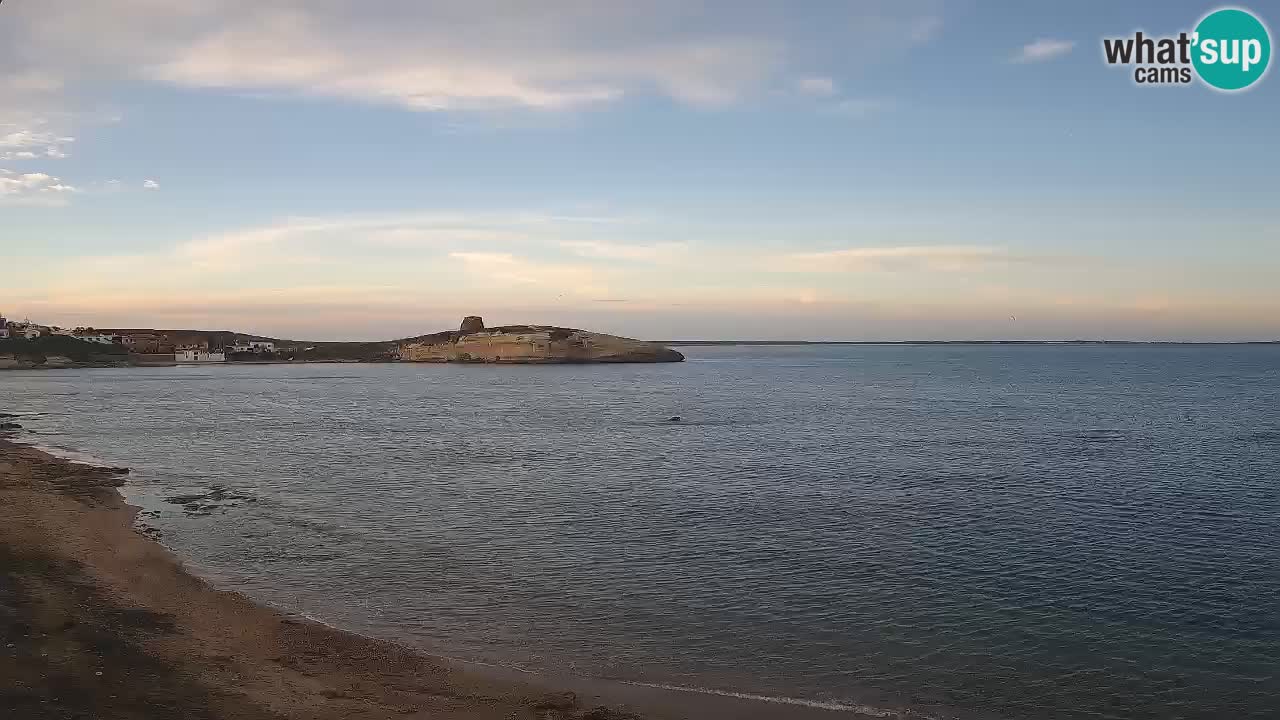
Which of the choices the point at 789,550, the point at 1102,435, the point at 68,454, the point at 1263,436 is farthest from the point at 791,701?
the point at 1263,436

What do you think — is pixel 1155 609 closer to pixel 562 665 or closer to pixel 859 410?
pixel 562 665

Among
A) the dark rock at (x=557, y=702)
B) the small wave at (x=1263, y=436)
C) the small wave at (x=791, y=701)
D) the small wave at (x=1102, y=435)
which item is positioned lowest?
the small wave at (x=791, y=701)

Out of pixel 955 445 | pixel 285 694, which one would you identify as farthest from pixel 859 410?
pixel 285 694

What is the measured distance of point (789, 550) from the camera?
22.4 m

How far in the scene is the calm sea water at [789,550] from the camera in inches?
575

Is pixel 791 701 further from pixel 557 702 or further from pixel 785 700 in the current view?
pixel 557 702

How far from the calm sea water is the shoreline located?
87cm

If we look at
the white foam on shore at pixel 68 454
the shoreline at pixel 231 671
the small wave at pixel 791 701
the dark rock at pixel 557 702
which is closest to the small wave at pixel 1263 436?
the small wave at pixel 791 701

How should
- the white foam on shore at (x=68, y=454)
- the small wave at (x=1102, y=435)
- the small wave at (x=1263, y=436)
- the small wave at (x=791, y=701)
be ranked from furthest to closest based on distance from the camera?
the small wave at (x=1102, y=435) < the small wave at (x=1263, y=436) < the white foam on shore at (x=68, y=454) < the small wave at (x=791, y=701)

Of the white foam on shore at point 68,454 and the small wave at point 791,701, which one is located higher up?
the white foam on shore at point 68,454

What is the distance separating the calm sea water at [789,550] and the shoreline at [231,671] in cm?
87

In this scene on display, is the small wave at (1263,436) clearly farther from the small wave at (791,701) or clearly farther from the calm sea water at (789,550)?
the small wave at (791,701)

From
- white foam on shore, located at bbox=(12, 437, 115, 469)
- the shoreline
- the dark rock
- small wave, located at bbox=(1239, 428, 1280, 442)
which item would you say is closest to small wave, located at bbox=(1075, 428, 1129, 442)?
small wave, located at bbox=(1239, 428, 1280, 442)

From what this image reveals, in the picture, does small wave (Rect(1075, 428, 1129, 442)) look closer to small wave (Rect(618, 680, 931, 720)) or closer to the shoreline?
small wave (Rect(618, 680, 931, 720))
